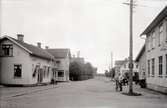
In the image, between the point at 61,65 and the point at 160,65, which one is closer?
A: the point at 160,65

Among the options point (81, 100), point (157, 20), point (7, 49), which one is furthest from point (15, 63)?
point (81, 100)

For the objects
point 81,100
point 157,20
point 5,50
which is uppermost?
point 157,20

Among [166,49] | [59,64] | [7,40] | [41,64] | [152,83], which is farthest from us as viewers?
[59,64]

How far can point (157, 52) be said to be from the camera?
77.7ft

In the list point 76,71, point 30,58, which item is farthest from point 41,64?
point 76,71

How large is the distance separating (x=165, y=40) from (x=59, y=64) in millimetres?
39709

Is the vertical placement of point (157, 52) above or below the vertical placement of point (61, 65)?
above

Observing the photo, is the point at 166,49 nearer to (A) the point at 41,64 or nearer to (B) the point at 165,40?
(B) the point at 165,40

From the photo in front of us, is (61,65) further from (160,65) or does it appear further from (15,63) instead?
(160,65)

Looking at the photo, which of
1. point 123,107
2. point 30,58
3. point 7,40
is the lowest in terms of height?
point 123,107

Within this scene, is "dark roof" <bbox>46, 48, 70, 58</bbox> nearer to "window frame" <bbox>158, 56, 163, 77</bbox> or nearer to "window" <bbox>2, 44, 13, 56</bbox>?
"window" <bbox>2, 44, 13, 56</bbox>

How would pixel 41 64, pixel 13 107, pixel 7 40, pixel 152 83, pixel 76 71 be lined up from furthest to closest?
pixel 76 71
pixel 41 64
pixel 7 40
pixel 152 83
pixel 13 107

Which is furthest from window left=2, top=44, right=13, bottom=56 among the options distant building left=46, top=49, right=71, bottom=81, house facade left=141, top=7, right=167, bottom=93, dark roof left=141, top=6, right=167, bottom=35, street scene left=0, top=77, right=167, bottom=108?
distant building left=46, top=49, right=71, bottom=81

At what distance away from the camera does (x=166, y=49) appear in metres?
20.3
